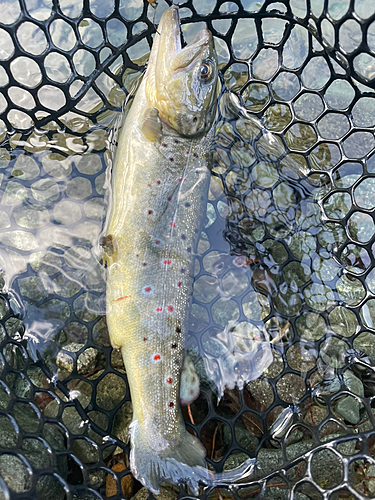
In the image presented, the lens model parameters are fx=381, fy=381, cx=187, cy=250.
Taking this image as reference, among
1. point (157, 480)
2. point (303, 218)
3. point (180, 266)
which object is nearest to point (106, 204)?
point (180, 266)

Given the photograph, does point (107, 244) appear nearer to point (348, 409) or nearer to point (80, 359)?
point (80, 359)

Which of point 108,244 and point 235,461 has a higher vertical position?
point 108,244

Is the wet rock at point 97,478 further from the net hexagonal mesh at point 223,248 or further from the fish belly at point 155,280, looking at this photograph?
the fish belly at point 155,280

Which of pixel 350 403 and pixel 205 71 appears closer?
pixel 205 71

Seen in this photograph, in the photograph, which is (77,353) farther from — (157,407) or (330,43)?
(330,43)

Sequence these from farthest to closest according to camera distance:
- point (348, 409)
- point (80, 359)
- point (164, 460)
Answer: point (348, 409)
point (80, 359)
point (164, 460)

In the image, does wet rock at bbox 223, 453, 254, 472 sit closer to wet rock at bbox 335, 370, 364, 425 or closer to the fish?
the fish

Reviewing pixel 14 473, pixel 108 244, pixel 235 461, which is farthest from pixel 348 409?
pixel 14 473
